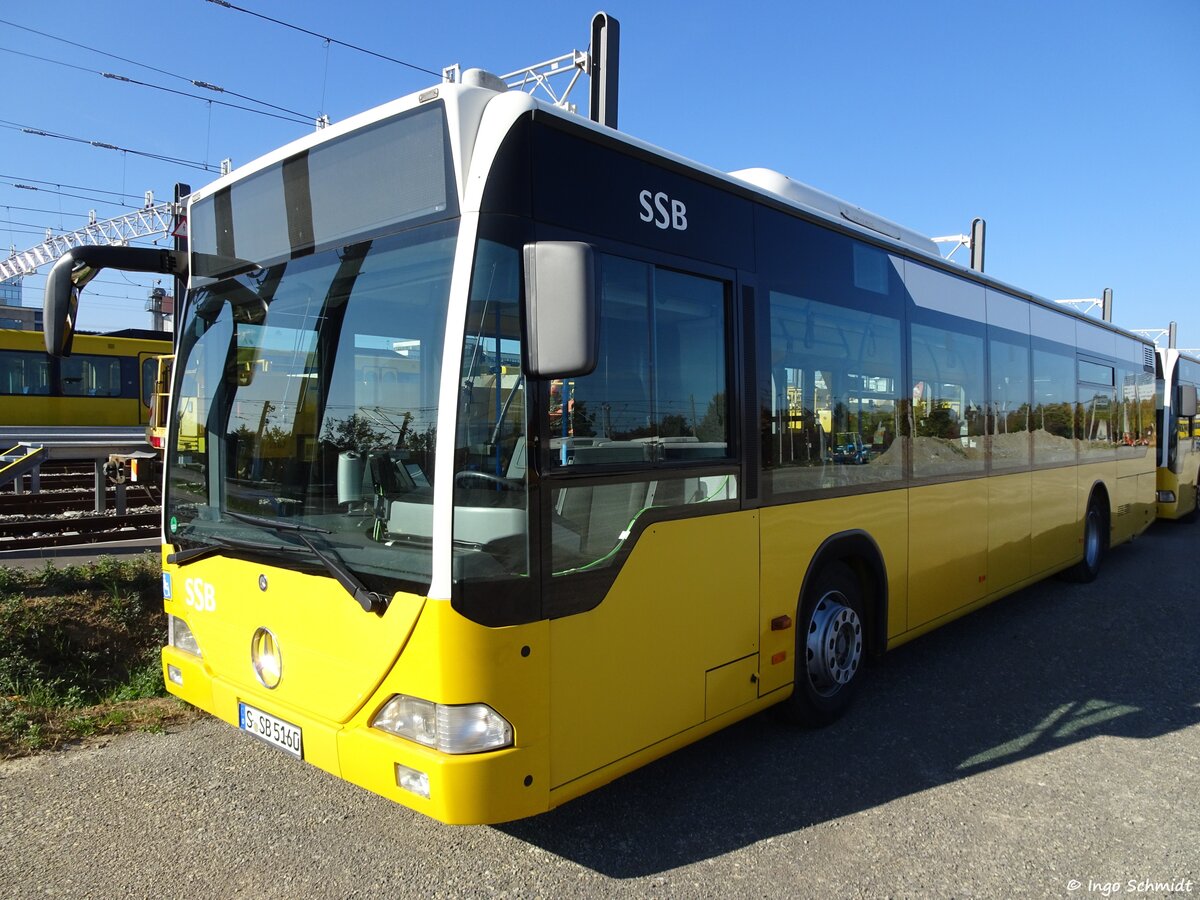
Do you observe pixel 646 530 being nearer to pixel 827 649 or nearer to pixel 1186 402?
pixel 827 649

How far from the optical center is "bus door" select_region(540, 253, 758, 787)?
10.5 ft

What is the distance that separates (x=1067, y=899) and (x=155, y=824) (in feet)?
12.5

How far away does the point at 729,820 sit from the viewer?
3832 millimetres

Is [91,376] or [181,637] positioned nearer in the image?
[181,637]

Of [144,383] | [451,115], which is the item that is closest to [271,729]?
[451,115]

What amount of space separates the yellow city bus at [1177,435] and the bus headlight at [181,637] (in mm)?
13835

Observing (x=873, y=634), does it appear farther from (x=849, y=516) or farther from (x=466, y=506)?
(x=466, y=506)

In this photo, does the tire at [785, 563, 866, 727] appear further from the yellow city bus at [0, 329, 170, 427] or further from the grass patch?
the yellow city bus at [0, 329, 170, 427]

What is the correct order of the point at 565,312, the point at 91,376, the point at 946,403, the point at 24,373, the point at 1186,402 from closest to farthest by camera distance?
1. the point at 565,312
2. the point at 946,403
3. the point at 1186,402
4. the point at 24,373
5. the point at 91,376

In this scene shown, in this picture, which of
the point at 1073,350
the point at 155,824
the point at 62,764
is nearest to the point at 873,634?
the point at 155,824

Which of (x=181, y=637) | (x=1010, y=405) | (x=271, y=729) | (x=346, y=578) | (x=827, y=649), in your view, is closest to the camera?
(x=346, y=578)

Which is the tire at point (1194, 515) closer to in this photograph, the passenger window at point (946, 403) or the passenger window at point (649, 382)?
the passenger window at point (946, 403)

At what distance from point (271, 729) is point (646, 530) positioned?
1.76 metres

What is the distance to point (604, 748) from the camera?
3352 millimetres
